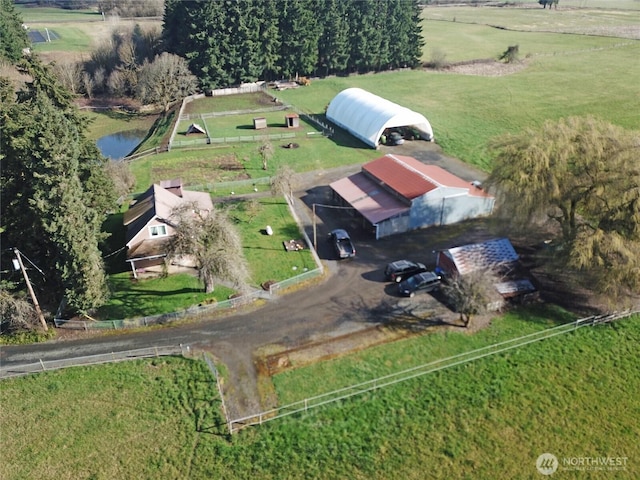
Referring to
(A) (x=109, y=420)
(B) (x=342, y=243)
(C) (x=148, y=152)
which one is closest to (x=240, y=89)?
(C) (x=148, y=152)

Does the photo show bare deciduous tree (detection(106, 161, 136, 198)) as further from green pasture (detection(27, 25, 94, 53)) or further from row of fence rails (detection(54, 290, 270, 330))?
green pasture (detection(27, 25, 94, 53))

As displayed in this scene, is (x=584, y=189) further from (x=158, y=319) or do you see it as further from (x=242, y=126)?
(x=242, y=126)

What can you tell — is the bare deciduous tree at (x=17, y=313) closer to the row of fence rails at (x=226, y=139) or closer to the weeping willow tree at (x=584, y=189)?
the weeping willow tree at (x=584, y=189)

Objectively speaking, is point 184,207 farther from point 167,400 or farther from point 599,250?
point 599,250

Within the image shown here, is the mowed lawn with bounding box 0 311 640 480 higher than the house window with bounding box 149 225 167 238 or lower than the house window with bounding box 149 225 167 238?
lower

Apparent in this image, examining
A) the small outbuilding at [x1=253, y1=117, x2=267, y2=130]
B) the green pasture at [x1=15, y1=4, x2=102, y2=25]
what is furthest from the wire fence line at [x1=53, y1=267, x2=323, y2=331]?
the green pasture at [x1=15, y1=4, x2=102, y2=25]

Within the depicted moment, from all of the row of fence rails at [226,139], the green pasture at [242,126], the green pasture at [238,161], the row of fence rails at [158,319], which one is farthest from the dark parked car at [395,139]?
the row of fence rails at [158,319]
